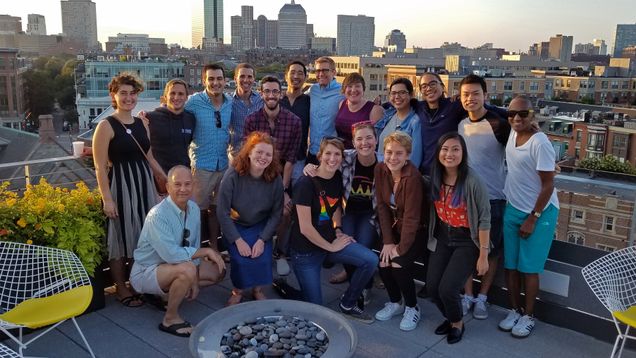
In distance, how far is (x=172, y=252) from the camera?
360 centimetres

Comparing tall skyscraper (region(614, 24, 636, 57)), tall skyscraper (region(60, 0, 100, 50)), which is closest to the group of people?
tall skyscraper (region(60, 0, 100, 50))

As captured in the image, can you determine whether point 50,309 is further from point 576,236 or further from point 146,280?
point 576,236

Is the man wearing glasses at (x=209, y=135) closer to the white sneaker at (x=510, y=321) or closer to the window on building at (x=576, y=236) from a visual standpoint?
the white sneaker at (x=510, y=321)

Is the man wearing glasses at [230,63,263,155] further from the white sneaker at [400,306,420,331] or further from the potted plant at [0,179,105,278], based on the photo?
the white sneaker at [400,306,420,331]

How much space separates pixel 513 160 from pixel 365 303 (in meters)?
1.58

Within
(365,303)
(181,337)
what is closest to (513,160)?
(365,303)

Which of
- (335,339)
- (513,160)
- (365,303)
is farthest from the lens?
(365,303)

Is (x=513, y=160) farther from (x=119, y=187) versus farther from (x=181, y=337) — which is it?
(x=119, y=187)

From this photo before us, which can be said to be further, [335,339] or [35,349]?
[35,349]

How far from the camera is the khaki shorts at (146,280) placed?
12.1ft

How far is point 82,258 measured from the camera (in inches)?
149

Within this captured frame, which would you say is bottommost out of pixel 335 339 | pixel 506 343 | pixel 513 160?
pixel 506 343

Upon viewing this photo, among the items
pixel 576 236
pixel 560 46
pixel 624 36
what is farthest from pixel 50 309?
pixel 624 36

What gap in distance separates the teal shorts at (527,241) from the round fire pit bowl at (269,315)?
1402 mm
